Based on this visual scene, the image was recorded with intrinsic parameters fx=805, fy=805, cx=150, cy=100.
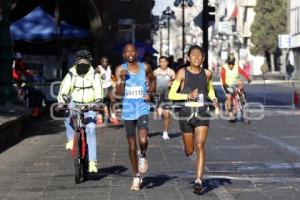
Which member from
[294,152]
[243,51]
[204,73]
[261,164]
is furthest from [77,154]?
[243,51]

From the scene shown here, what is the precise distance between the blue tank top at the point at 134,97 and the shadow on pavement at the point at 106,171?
3.80ft

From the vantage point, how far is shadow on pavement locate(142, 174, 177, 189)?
32.2ft

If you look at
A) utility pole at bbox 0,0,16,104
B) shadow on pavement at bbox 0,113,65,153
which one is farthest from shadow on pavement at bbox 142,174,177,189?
utility pole at bbox 0,0,16,104

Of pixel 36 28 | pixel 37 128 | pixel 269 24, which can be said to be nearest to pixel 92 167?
pixel 37 128

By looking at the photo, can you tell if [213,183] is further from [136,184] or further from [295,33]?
[295,33]

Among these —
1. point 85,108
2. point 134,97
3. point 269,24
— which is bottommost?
point 85,108

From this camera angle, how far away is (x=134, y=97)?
977 centimetres

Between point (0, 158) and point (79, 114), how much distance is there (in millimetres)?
3036

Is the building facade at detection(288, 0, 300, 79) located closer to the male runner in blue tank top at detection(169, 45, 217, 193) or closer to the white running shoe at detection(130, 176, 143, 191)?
the male runner in blue tank top at detection(169, 45, 217, 193)

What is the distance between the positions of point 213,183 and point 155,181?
753mm

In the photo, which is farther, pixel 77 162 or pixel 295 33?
pixel 295 33

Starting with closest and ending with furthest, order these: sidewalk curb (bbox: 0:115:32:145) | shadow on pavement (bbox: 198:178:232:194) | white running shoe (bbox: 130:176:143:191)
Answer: white running shoe (bbox: 130:176:143:191), shadow on pavement (bbox: 198:178:232:194), sidewalk curb (bbox: 0:115:32:145)

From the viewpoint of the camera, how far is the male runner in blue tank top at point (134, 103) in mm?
9617

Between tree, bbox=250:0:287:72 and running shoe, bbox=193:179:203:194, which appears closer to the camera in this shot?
running shoe, bbox=193:179:203:194
